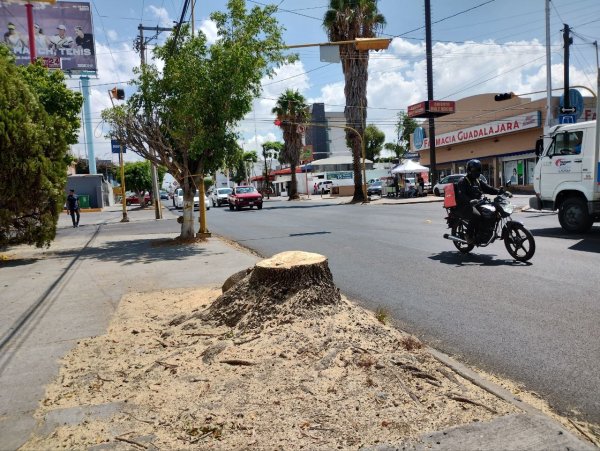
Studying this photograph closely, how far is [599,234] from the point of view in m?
11.9

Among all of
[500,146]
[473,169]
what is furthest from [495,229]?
[500,146]

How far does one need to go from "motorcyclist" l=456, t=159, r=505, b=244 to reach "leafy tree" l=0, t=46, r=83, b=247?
8.90m

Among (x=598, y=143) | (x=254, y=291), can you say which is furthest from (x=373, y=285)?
(x=598, y=143)

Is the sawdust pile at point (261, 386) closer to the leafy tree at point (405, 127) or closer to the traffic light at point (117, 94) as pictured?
the traffic light at point (117, 94)

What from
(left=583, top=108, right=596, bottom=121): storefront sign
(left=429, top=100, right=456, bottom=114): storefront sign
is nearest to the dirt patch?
(left=583, top=108, right=596, bottom=121): storefront sign

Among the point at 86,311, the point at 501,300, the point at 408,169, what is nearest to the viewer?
the point at 501,300

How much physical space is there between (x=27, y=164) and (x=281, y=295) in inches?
327

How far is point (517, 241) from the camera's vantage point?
29.1ft

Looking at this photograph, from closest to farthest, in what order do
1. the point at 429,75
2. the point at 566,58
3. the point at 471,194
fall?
the point at 471,194 < the point at 566,58 < the point at 429,75

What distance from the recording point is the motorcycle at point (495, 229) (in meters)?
8.82

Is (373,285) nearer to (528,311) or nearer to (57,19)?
(528,311)

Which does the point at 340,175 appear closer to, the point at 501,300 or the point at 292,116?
the point at 292,116

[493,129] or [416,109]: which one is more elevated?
[416,109]

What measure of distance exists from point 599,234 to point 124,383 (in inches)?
450
